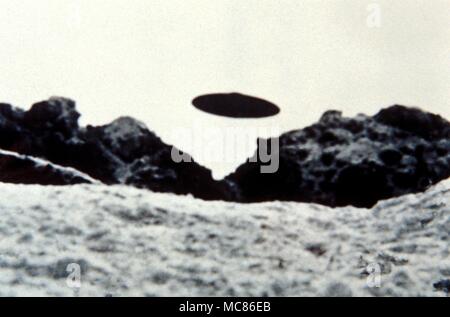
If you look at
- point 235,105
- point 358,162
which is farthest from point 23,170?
point 358,162

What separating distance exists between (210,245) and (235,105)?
15746 mm

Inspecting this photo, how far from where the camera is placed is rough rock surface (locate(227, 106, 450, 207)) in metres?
56.4

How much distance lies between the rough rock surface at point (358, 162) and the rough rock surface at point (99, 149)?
622 centimetres

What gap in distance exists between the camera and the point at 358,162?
60.4 m

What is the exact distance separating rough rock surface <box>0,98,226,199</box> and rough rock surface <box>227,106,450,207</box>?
245 inches

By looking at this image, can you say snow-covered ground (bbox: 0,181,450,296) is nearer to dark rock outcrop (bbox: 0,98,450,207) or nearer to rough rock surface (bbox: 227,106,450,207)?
dark rock outcrop (bbox: 0,98,450,207)

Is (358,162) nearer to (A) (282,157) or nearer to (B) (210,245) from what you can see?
(A) (282,157)

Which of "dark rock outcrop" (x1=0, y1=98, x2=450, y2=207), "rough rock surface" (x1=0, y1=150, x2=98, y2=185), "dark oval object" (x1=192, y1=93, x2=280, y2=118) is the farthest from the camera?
"dark rock outcrop" (x1=0, y1=98, x2=450, y2=207)

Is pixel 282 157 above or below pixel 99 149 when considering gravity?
below

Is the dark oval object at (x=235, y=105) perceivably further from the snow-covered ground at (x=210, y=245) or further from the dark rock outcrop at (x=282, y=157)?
the dark rock outcrop at (x=282, y=157)

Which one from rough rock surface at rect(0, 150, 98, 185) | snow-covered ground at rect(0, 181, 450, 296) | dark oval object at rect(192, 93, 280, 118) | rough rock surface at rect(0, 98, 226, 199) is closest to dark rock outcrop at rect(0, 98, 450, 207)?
rough rock surface at rect(0, 98, 226, 199)

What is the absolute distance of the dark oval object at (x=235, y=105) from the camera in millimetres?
20672
